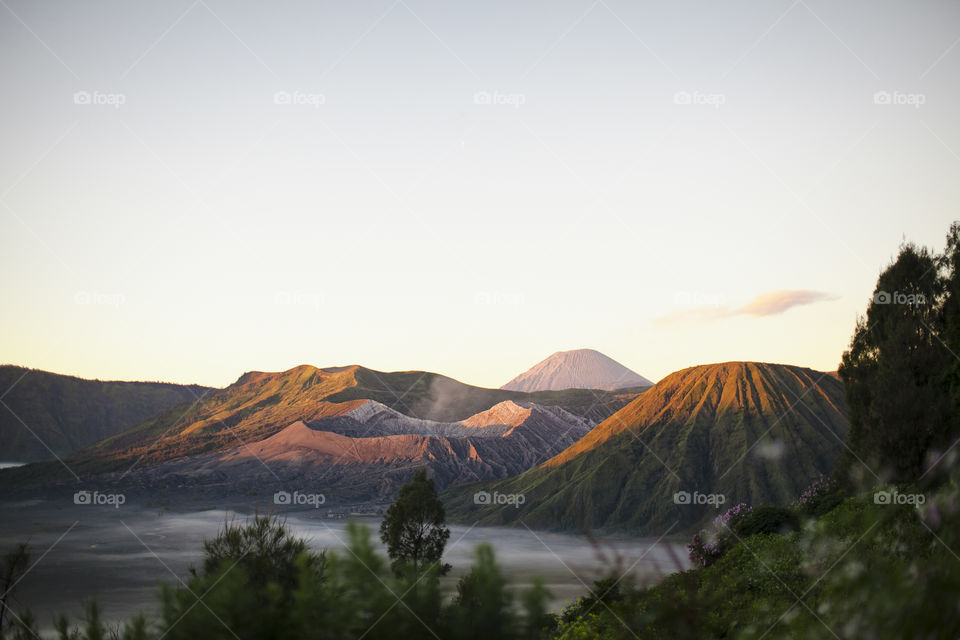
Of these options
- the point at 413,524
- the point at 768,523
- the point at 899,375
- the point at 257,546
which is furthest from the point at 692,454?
the point at 257,546

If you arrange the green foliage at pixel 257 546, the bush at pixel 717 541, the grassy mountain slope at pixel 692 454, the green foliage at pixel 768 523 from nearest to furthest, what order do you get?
the green foliage at pixel 257 546
the bush at pixel 717 541
the green foliage at pixel 768 523
the grassy mountain slope at pixel 692 454

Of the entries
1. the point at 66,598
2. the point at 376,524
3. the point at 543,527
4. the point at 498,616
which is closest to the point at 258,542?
the point at 498,616

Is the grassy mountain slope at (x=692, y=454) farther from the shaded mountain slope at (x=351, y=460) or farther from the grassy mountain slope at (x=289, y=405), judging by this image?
the grassy mountain slope at (x=289, y=405)

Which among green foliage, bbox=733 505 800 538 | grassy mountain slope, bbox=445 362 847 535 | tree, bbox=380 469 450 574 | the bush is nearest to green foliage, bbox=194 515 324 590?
the bush

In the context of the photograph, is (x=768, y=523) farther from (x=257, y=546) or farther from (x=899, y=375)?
(x=257, y=546)

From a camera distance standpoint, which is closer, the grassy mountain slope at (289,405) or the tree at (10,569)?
the tree at (10,569)

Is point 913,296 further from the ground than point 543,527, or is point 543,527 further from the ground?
point 913,296

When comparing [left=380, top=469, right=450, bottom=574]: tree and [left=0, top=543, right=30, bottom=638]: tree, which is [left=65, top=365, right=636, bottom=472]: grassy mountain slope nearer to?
[left=380, top=469, right=450, bottom=574]: tree

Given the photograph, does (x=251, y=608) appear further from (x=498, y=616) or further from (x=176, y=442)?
(x=176, y=442)

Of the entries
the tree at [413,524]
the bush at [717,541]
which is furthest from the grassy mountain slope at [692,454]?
the bush at [717,541]
